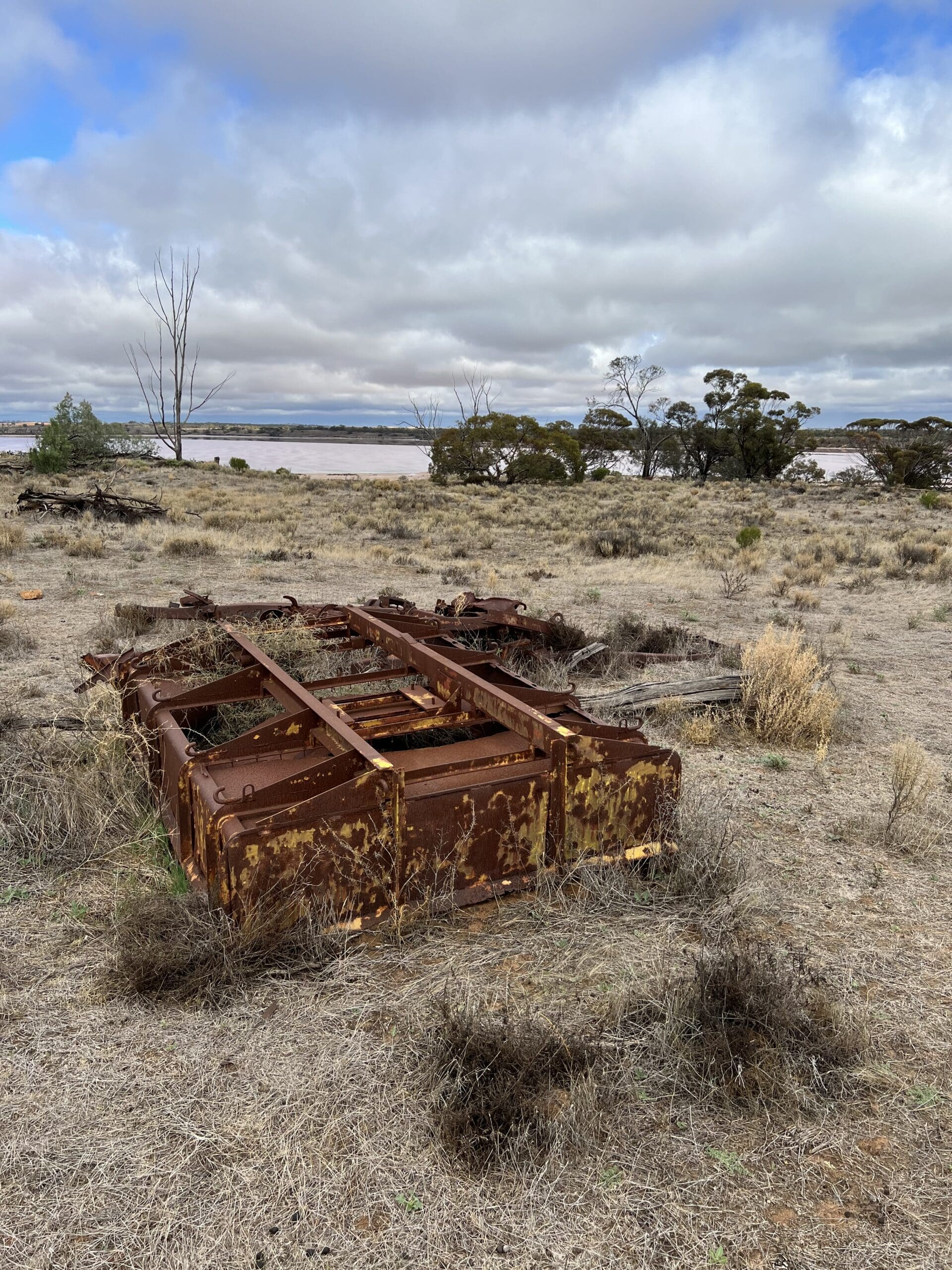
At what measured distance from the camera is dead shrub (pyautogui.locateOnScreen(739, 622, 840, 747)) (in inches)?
250

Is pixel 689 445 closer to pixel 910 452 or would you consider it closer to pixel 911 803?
pixel 910 452

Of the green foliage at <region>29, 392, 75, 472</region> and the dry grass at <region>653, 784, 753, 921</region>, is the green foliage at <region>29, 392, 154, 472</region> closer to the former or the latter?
the green foliage at <region>29, 392, 75, 472</region>

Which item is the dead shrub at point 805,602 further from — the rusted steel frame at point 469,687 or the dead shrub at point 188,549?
the dead shrub at point 188,549

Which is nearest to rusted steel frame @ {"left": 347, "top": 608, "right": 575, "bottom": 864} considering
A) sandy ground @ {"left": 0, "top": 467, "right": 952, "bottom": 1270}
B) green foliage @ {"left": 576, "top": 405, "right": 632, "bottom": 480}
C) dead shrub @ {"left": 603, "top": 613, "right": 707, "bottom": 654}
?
sandy ground @ {"left": 0, "top": 467, "right": 952, "bottom": 1270}

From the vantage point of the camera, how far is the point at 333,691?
6.79m

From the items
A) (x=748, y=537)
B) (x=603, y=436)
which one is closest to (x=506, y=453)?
(x=603, y=436)

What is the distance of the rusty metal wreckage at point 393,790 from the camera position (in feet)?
10.5

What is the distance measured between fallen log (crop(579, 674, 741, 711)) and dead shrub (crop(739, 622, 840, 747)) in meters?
0.15

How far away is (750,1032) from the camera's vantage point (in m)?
2.77

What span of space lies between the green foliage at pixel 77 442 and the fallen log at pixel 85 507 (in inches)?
568

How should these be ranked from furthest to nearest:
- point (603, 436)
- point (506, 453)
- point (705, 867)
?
1. point (603, 436)
2. point (506, 453)
3. point (705, 867)

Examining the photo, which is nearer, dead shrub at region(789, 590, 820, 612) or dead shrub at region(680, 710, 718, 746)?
dead shrub at region(680, 710, 718, 746)

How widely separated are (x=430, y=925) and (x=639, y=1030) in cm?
98

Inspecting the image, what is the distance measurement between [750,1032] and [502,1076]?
869mm
